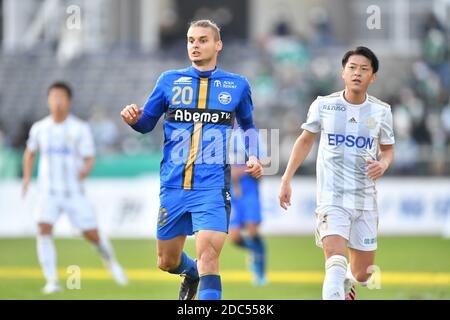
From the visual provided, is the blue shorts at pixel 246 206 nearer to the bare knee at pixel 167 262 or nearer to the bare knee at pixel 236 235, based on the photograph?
the bare knee at pixel 236 235

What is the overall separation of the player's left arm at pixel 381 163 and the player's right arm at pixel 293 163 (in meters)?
0.59

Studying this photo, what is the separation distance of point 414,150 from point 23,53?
546 inches

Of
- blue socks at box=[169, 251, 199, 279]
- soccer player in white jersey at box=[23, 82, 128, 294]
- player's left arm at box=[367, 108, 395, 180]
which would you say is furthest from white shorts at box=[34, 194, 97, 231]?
player's left arm at box=[367, 108, 395, 180]

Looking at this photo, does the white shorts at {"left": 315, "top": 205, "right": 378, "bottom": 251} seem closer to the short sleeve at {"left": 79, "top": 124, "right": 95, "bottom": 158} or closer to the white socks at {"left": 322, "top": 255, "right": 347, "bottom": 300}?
the white socks at {"left": 322, "top": 255, "right": 347, "bottom": 300}

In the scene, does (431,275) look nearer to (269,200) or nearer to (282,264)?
(282,264)

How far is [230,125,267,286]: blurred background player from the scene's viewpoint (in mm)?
16219

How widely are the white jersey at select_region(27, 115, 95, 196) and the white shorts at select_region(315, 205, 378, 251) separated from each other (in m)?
6.16

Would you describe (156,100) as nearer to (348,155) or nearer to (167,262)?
(167,262)

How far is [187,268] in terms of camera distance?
10.5 metres

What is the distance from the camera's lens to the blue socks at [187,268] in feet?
34.0

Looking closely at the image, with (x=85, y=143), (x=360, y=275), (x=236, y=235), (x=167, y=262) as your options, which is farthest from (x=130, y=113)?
(x=236, y=235)

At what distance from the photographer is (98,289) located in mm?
14797

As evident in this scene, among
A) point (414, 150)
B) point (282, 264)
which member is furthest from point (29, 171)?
point (414, 150)

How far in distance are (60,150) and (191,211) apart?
620 cm
